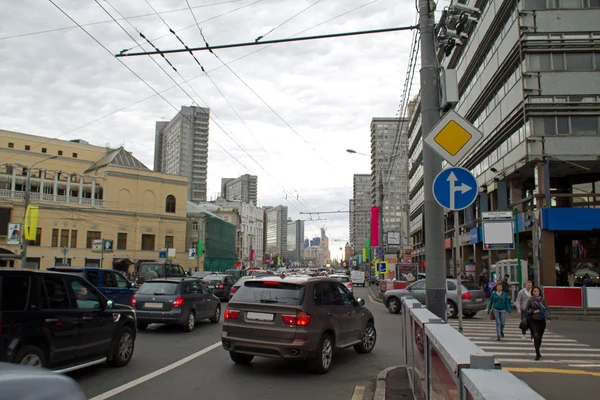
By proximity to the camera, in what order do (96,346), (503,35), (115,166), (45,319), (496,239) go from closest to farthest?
(45,319), (96,346), (496,239), (503,35), (115,166)

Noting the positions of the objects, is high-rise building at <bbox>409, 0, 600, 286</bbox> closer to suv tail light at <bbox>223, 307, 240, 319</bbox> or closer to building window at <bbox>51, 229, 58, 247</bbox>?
suv tail light at <bbox>223, 307, 240, 319</bbox>

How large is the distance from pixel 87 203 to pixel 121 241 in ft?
20.5

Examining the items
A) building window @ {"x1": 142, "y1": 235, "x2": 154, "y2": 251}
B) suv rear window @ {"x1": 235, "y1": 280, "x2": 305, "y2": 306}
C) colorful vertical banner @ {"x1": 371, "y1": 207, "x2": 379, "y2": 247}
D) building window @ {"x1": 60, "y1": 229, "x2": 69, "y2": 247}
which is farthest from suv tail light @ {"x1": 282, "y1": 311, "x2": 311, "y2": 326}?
building window @ {"x1": 142, "y1": 235, "x2": 154, "y2": 251}

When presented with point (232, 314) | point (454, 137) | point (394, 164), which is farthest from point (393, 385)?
point (394, 164)

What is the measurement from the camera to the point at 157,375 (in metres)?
8.26

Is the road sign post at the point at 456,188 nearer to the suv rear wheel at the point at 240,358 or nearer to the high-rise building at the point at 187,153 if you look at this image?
the suv rear wheel at the point at 240,358

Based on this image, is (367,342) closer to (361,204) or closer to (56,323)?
(56,323)

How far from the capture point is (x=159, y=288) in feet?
47.0

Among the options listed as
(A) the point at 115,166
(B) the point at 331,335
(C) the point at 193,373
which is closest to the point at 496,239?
(B) the point at 331,335

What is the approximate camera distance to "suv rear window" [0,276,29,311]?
6555 mm

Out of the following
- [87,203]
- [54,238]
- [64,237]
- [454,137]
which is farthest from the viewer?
[87,203]

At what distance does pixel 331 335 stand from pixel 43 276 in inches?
195

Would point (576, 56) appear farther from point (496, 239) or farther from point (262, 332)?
point (262, 332)

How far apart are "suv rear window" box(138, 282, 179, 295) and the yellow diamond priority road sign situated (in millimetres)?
9719
